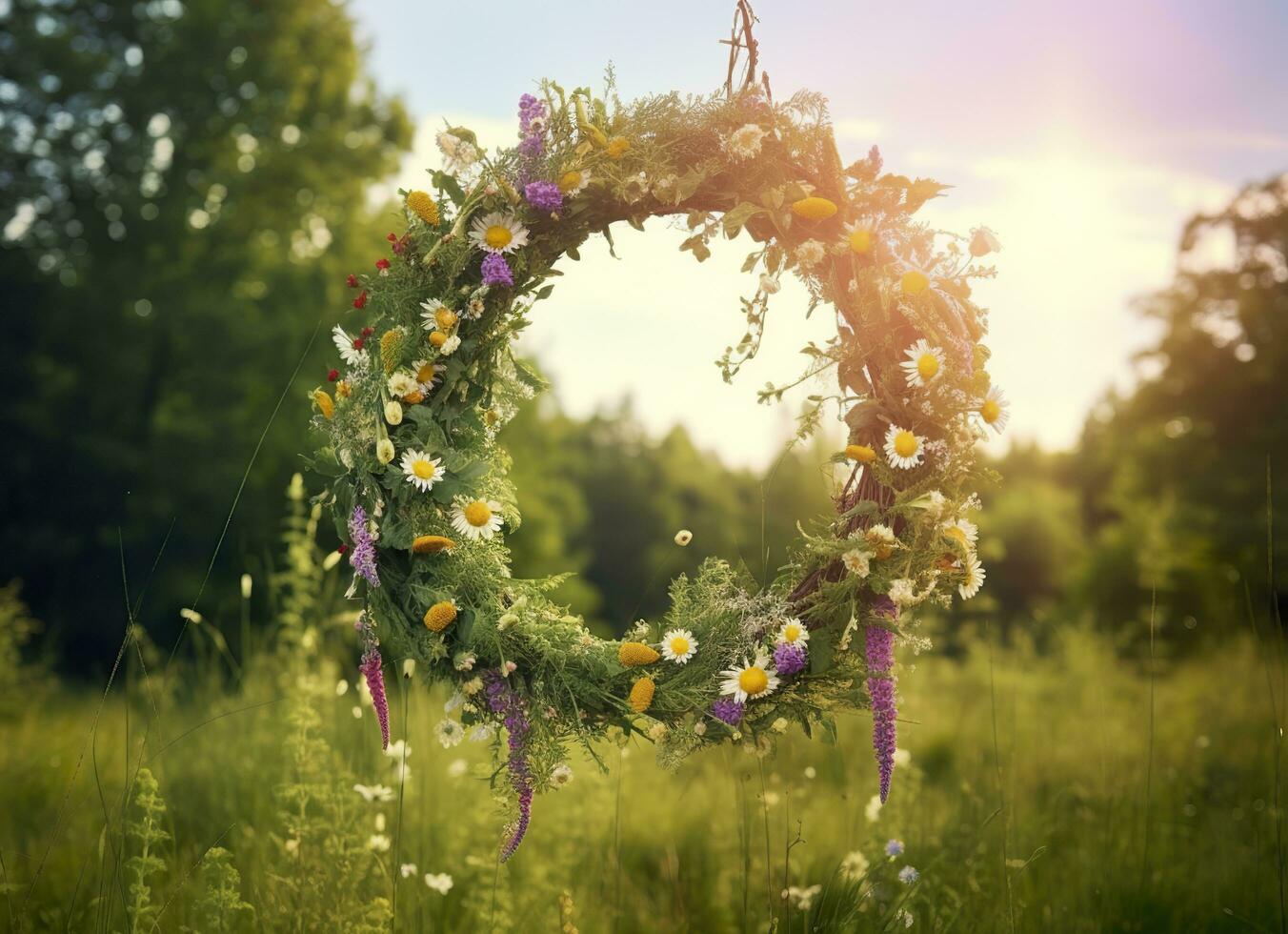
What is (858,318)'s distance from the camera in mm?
2795

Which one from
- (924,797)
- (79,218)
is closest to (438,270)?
(924,797)

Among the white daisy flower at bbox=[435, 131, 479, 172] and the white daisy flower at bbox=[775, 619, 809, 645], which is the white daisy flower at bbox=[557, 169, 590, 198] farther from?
the white daisy flower at bbox=[775, 619, 809, 645]

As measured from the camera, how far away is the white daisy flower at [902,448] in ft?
8.54

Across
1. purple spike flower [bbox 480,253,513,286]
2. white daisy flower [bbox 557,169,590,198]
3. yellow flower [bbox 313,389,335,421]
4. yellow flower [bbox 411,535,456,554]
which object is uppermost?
white daisy flower [bbox 557,169,590,198]

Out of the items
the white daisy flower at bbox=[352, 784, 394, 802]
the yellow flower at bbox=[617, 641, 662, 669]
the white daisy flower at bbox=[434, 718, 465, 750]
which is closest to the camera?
the yellow flower at bbox=[617, 641, 662, 669]

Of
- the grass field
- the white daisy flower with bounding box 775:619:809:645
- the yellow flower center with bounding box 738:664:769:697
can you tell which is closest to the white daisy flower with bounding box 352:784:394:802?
the grass field

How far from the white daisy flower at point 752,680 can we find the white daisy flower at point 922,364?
84cm

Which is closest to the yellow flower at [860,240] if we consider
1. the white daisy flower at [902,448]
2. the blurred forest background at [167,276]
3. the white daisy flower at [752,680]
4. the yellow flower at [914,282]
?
the yellow flower at [914,282]

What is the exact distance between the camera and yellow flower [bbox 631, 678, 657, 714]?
2602 mm

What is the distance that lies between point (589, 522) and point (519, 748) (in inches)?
812

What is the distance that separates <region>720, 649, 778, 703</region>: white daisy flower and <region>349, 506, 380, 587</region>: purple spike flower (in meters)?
0.99

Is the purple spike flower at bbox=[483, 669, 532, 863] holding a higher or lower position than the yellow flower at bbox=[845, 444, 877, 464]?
lower

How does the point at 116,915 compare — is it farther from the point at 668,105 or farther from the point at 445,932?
the point at 668,105

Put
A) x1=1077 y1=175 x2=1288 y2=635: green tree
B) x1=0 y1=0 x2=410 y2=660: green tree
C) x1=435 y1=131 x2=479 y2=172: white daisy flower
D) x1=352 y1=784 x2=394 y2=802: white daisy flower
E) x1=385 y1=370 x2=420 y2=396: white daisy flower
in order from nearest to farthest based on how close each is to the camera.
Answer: x1=385 y1=370 x2=420 y2=396: white daisy flower < x1=435 y1=131 x2=479 y2=172: white daisy flower < x1=352 y1=784 x2=394 y2=802: white daisy flower < x1=0 y1=0 x2=410 y2=660: green tree < x1=1077 y1=175 x2=1288 y2=635: green tree
